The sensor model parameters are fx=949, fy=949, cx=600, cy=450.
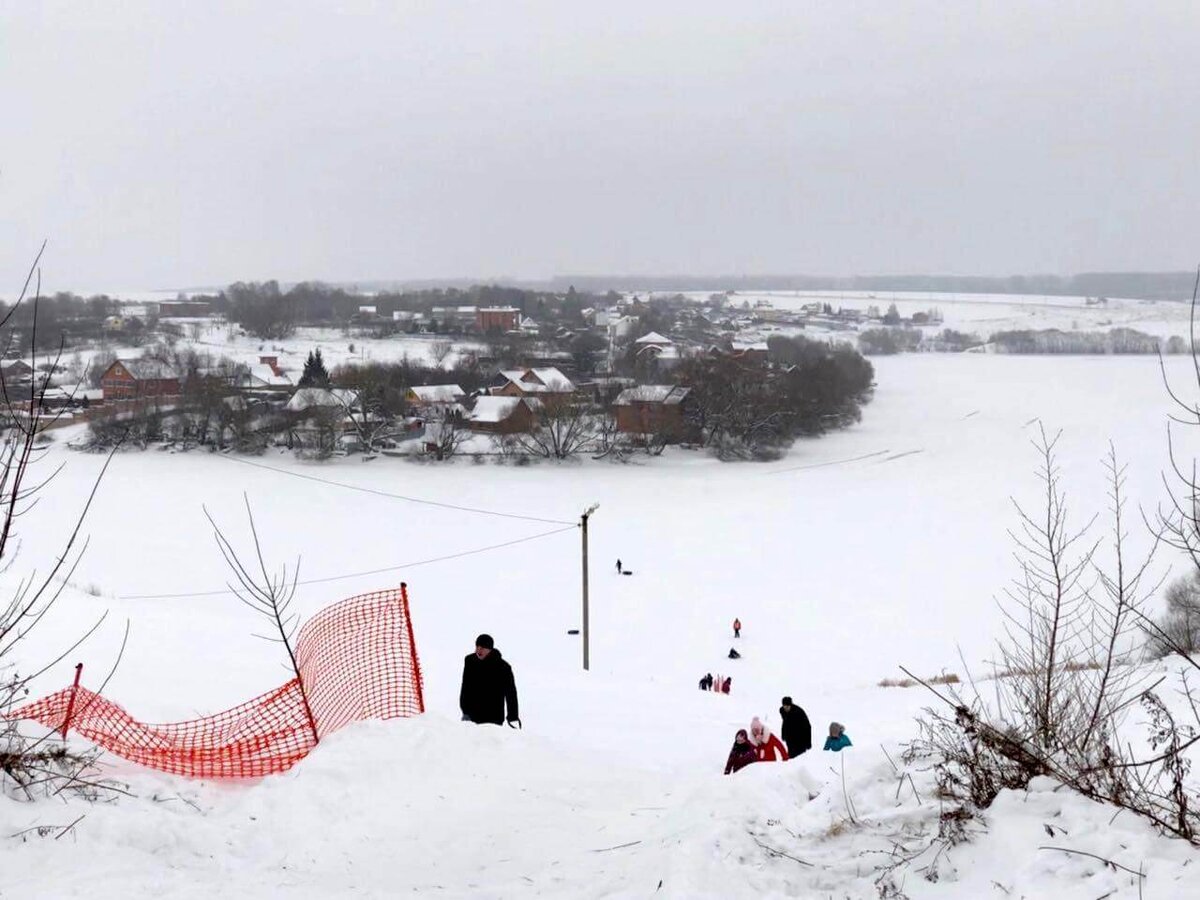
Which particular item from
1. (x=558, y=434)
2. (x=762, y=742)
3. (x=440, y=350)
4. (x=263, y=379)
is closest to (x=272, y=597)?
(x=762, y=742)

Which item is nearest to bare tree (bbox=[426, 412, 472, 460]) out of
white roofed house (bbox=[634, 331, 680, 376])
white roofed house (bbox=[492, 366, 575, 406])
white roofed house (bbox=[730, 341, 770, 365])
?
white roofed house (bbox=[492, 366, 575, 406])

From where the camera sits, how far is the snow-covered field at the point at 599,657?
15.4ft

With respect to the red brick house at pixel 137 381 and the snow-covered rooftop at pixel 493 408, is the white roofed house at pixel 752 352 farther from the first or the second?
the red brick house at pixel 137 381

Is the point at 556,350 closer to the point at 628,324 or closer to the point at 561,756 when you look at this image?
the point at 628,324

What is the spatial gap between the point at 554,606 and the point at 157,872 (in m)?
20.7

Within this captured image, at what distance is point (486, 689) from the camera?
778cm

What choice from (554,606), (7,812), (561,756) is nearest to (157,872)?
(7,812)

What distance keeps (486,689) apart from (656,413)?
54526 millimetres

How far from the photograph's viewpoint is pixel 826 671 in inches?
782

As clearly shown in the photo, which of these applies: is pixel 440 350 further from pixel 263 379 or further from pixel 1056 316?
pixel 1056 316

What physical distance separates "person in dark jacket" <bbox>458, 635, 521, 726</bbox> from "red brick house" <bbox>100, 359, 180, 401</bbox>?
63.7 m

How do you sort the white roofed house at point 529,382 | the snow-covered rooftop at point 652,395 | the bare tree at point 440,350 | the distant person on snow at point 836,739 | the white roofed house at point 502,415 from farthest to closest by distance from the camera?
the bare tree at point 440,350 → the white roofed house at point 529,382 → the snow-covered rooftop at point 652,395 → the white roofed house at point 502,415 → the distant person on snow at point 836,739

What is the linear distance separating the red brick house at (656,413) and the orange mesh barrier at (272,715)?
5045 centimetres

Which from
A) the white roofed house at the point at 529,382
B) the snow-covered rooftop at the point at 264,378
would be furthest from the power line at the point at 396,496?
the white roofed house at the point at 529,382
